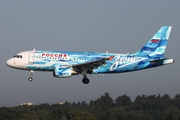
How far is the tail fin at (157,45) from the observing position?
72500 mm

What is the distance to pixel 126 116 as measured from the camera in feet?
551

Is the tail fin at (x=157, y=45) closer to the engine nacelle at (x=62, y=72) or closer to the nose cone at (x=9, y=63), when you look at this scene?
the engine nacelle at (x=62, y=72)

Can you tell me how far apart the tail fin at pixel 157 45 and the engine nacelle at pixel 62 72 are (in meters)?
11.2

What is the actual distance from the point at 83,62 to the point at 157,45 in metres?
12.3

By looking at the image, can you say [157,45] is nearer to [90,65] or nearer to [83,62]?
[90,65]

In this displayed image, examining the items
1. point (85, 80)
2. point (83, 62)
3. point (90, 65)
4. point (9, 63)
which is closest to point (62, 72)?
point (83, 62)

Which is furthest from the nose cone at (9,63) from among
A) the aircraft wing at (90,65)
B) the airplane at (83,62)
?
the aircraft wing at (90,65)

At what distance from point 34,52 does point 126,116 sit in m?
104

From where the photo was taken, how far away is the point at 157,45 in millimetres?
73938

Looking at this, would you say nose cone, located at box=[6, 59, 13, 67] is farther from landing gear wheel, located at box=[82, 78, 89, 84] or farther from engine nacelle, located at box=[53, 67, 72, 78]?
landing gear wheel, located at box=[82, 78, 89, 84]

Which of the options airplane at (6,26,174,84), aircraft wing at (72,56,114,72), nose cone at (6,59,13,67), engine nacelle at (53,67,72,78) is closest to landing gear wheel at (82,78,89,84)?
airplane at (6,26,174,84)

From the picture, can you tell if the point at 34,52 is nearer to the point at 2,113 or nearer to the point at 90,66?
the point at 90,66

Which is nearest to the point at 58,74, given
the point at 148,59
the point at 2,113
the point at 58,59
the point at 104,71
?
the point at 58,59

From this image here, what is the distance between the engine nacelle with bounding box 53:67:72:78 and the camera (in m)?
66.5
